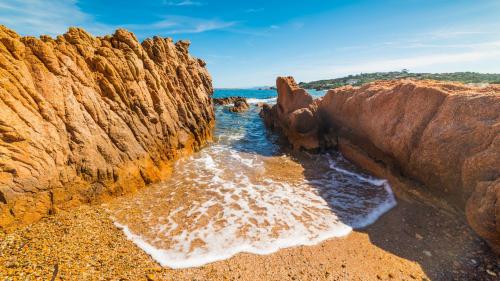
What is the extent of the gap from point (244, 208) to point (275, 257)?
352 centimetres

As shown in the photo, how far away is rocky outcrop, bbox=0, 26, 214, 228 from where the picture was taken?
27.7 ft

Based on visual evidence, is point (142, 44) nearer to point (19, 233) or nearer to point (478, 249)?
point (19, 233)

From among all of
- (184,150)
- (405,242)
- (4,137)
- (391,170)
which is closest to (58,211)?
(4,137)

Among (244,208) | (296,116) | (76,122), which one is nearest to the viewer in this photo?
(76,122)

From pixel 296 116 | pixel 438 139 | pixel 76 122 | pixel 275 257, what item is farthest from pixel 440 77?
pixel 76 122

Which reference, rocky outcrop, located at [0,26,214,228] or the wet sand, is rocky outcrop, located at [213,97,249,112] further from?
the wet sand

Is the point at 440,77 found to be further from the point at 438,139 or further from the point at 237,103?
the point at 438,139

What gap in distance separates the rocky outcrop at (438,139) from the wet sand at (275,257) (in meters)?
1.28

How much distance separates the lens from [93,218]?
9.17 meters

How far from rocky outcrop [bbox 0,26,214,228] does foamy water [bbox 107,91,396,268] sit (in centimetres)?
152

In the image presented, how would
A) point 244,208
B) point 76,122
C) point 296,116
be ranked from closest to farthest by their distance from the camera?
1. point 76,122
2. point 244,208
3. point 296,116

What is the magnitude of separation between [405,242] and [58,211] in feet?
41.7

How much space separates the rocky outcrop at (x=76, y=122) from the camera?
27.7 ft

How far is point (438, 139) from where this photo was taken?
32.6 ft
